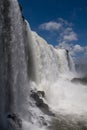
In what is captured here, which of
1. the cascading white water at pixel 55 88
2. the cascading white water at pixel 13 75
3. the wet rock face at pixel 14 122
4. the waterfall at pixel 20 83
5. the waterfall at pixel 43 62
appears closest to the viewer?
the wet rock face at pixel 14 122

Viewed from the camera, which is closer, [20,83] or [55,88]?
[20,83]

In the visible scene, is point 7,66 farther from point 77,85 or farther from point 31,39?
point 77,85

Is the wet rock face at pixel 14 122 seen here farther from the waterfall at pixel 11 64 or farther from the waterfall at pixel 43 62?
the waterfall at pixel 43 62

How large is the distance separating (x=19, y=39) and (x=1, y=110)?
171 inches

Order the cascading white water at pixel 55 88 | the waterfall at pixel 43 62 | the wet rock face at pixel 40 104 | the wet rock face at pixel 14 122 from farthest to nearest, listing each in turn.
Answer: the waterfall at pixel 43 62 → the cascading white water at pixel 55 88 → the wet rock face at pixel 40 104 → the wet rock face at pixel 14 122

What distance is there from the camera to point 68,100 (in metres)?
25.0

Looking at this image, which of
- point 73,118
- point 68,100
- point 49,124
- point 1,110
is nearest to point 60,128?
point 49,124

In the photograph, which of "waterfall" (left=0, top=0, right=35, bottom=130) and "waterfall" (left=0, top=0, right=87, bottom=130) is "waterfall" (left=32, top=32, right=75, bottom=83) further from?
"waterfall" (left=0, top=0, right=35, bottom=130)

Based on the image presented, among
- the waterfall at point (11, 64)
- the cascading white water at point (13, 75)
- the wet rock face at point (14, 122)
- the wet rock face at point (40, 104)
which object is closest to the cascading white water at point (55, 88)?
the wet rock face at point (40, 104)

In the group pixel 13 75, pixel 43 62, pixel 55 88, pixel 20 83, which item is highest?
pixel 43 62

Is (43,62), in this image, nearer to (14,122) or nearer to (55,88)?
(55,88)

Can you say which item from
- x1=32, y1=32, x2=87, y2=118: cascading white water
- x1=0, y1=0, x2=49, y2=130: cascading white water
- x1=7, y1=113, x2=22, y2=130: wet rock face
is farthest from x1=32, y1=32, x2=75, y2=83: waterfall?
x1=7, y1=113, x2=22, y2=130: wet rock face

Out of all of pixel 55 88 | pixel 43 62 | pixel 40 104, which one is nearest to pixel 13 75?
pixel 40 104

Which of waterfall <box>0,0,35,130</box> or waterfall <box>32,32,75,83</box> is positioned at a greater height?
waterfall <box>32,32,75,83</box>
